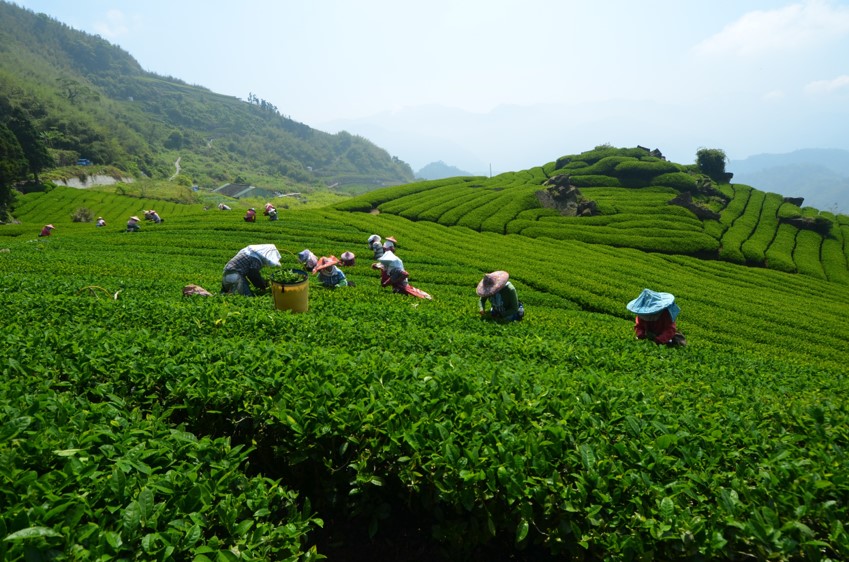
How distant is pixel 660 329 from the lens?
926cm

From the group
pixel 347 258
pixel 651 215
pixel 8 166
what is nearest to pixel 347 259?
pixel 347 258

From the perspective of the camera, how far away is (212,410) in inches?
143

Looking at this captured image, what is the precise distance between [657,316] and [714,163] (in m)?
60.6

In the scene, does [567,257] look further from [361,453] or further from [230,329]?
[361,453]

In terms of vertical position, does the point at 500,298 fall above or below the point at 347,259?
above

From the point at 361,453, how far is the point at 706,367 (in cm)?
651

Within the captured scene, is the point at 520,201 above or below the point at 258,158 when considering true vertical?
below

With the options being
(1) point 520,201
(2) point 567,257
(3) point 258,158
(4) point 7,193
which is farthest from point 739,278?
(3) point 258,158

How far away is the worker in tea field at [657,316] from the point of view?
8.84m

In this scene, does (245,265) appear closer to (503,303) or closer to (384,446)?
(503,303)

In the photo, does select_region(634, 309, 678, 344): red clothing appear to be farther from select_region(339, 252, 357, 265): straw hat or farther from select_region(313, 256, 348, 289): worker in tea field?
select_region(339, 252, 357, 265): straw hat

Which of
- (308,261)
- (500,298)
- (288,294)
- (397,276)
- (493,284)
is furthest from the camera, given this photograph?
(308,261)

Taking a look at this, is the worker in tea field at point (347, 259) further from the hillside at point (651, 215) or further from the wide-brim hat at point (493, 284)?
the hillside at point (651, 215)

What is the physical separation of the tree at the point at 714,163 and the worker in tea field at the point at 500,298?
200 feet
